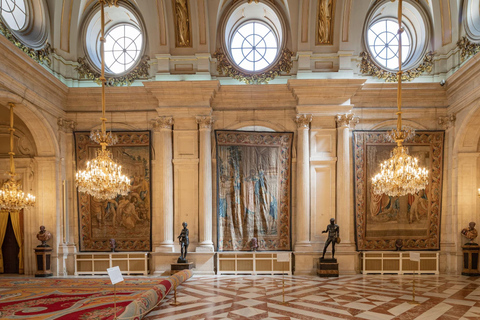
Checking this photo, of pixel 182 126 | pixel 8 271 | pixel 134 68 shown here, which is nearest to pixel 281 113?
→ pixel 182 126

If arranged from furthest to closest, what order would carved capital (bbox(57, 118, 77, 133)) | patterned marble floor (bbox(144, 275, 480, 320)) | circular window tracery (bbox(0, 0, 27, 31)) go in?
carved capital (bbox(57, 118, 77, 133)) → circular window tracery (bbox(0, 0, 27, 31)) → patterned marble floor (bbox(144, 275, 480, 320))

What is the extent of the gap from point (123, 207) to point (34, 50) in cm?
541

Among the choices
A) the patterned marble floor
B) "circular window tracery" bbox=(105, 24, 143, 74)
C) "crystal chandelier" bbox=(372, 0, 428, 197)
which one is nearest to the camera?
the patterned marble floor

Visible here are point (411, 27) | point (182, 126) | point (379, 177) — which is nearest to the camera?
point (379, 177)

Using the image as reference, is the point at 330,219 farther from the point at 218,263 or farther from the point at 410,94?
the point at 410,94

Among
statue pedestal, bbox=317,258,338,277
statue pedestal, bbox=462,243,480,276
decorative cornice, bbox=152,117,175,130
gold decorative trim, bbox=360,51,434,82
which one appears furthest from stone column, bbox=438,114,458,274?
decorative cornice, bbox=152,117,175,130

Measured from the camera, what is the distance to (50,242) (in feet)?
35.7

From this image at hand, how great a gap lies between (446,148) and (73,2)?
43.4 feet

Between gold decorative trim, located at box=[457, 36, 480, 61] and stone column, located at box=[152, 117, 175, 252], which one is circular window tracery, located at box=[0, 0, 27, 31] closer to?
stone column, located at box=[152, 117, 175, 252]

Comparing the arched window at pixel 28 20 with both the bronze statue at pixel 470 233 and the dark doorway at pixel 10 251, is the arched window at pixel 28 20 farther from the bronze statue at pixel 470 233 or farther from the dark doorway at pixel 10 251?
the bronze statue at pixel 470 233

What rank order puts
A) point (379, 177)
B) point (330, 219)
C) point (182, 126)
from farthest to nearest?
point (182, 126) < point (330, 219) < point (379, 177)

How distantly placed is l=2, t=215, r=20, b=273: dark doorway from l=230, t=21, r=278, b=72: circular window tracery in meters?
9.70

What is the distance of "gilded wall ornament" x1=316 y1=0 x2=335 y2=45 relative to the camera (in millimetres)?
10969

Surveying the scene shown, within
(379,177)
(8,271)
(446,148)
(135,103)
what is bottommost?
(8,271)
